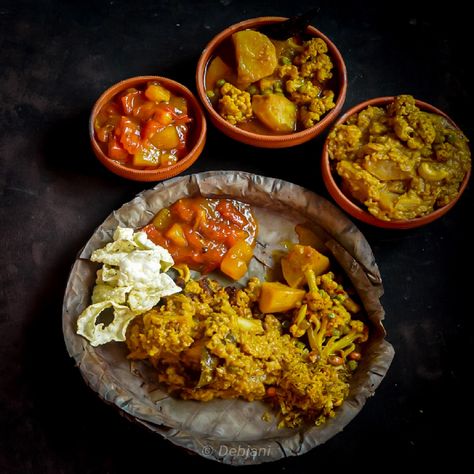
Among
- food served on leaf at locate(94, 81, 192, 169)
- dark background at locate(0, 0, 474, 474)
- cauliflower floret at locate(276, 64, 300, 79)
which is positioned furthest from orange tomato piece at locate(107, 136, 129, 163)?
cauliflower floret at locate(276, 64, 300, 79)

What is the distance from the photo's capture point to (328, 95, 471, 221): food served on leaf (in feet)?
11.9

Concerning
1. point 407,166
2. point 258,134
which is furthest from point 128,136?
point 407,166

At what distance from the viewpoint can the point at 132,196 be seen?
4.12 meters

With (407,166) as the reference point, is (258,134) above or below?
below

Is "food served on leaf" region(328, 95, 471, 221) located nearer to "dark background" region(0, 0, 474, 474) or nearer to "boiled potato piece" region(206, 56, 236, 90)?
"dark background" region(0, 0, 474, 474)

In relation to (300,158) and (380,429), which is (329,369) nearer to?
(380,429)

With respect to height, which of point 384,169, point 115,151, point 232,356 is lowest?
point 232,356

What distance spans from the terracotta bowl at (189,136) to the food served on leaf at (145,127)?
1.2 inches

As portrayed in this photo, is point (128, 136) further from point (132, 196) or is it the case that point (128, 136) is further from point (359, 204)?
point (359, 204)

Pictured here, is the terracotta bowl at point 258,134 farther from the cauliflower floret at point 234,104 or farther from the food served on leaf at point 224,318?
the food served on leaf at point 224,318

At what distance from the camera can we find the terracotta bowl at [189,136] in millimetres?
3777

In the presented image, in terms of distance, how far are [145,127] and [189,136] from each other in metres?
0.27
